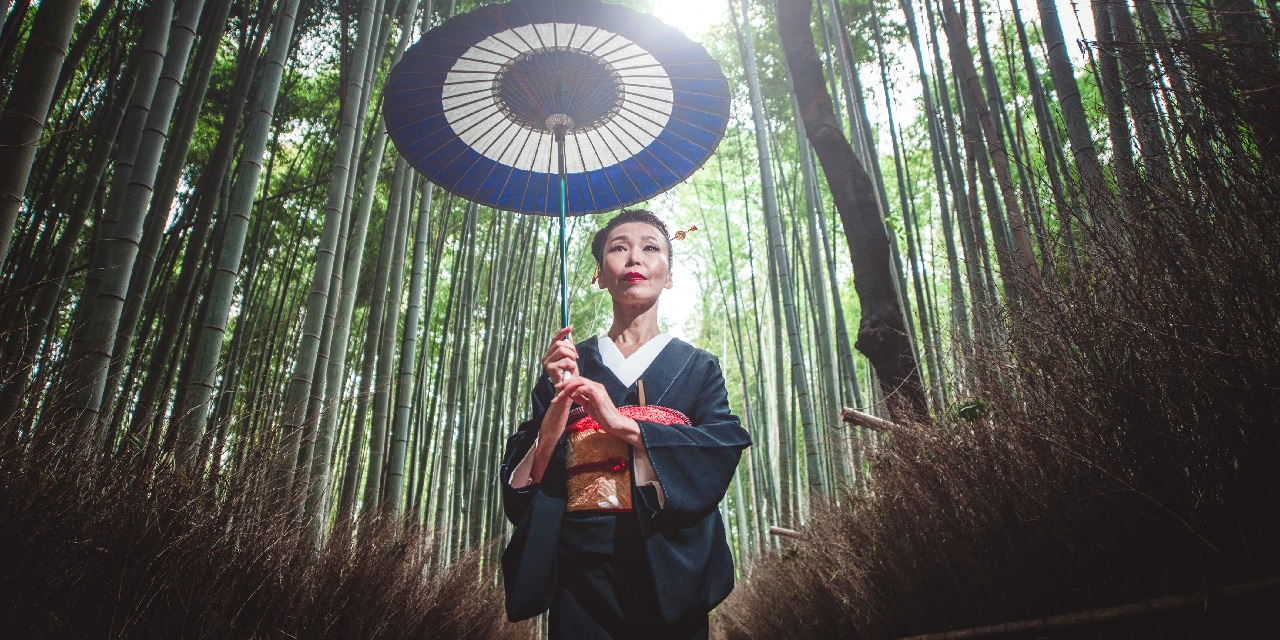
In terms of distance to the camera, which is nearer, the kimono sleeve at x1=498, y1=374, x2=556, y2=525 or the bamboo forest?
the bamboo forest

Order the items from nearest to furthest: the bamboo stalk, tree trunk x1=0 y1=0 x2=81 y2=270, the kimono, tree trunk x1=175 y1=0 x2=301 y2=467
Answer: the kimono < tree trunk x1=0 y1=0 x2=81 y2=270 < tree trunk x1=175 y1=0 x2=301 y2=467 < the bamboo stalk

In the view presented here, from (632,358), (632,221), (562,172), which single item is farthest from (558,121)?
(632,358)

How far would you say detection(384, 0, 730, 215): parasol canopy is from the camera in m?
1.47

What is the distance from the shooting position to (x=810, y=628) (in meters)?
2.86

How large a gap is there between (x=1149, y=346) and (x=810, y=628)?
217 cm

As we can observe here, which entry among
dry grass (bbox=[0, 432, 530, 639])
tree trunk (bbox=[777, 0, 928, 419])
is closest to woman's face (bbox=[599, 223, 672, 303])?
dry grass (bbox=[0, 432, 530, 639])

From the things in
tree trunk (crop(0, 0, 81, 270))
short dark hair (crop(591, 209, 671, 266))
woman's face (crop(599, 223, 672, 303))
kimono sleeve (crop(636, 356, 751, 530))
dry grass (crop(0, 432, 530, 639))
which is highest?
tree trunk (crop(0, 0, 81, 270))

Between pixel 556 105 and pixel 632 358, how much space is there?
67 centimetres

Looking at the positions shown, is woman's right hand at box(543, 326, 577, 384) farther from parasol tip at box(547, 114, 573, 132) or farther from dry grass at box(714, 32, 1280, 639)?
dry grass at box(714, 32, 1280, 639)

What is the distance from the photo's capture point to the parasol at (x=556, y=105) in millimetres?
1472

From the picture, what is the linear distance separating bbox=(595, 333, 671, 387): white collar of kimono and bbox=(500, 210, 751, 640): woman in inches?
0.6

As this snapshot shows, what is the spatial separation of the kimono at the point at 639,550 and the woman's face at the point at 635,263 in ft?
1.13

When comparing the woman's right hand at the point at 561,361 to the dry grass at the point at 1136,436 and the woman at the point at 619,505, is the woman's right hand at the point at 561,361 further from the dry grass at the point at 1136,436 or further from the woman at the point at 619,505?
the dry grass at the point at 1136,436

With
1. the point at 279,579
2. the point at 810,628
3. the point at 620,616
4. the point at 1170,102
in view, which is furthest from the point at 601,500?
the point at 810,628
